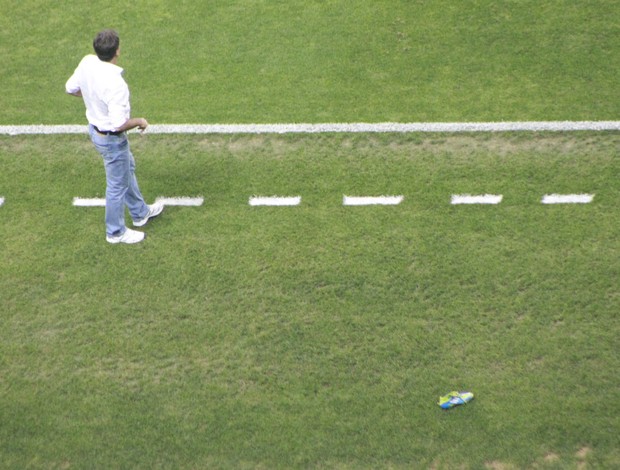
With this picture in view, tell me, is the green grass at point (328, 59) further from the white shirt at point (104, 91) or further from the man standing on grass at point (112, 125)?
the white shirt at point (104, 91)

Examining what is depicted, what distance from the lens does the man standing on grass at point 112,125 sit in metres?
6.27

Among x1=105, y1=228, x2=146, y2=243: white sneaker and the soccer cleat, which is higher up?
x1=105, y1=228, x2=146, y2=243: white sneaker

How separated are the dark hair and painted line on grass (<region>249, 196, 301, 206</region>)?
2.08m

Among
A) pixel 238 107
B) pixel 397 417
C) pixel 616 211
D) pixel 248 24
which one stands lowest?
pixel 397 417

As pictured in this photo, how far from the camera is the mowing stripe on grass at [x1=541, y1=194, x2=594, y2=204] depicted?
720 centimetres

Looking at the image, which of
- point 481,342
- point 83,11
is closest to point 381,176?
→ point 481,342

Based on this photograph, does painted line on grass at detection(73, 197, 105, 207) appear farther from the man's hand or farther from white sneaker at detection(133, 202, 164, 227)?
the man's hand

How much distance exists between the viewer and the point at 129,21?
33.5ft

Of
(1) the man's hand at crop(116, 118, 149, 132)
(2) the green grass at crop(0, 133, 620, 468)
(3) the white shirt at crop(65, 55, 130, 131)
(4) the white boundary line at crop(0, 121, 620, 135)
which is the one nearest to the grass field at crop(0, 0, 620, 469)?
(2) the green grass at crop(0, 133, 620, 468)

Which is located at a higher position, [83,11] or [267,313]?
[83,11]

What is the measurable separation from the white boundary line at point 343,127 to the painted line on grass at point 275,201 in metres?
1.17

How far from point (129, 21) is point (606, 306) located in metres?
7.49

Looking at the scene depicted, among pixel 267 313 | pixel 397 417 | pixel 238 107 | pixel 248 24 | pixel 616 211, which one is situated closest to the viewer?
pixel 397 417

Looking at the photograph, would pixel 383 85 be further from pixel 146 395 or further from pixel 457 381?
pixel 146 395
